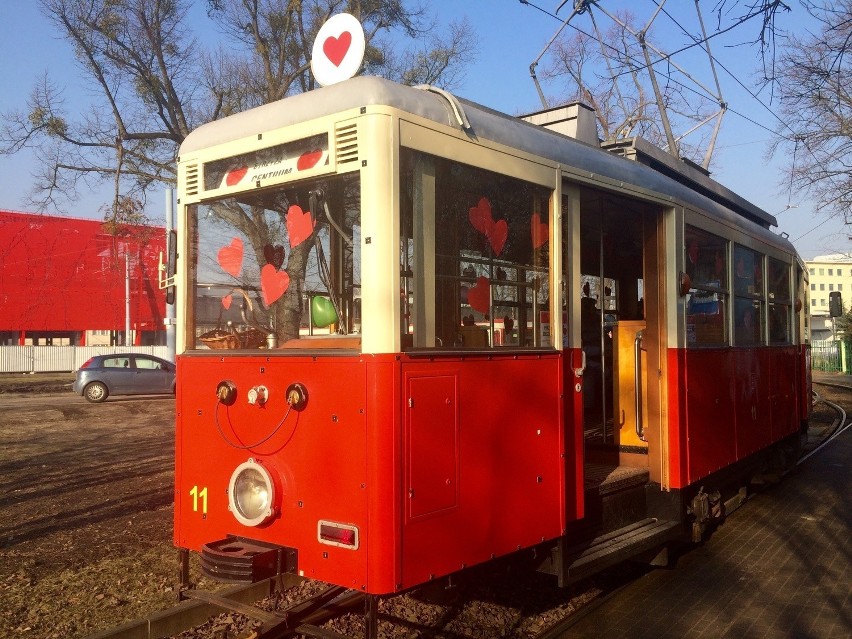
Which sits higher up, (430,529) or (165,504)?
(430,529)

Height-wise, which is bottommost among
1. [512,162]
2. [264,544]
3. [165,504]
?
[165,504]

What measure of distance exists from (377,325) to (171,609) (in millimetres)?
2437

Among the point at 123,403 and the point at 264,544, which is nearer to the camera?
the point at 264,544

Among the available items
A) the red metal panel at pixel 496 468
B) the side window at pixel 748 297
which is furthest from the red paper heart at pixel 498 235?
the side window at pixel 748 297

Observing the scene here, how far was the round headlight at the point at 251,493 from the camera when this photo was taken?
3998 millimetres

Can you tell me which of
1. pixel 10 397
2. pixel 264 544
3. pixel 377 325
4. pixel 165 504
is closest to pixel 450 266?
pixel 377 325

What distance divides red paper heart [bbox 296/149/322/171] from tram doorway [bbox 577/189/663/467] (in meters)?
2.14

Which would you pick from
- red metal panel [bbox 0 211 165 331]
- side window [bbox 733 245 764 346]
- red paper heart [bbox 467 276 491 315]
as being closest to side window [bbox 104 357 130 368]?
red metal panel [bbox 0 211 165 331]

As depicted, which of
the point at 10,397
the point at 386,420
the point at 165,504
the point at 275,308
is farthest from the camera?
the point at 10,397

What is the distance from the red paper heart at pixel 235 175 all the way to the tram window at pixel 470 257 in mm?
1050

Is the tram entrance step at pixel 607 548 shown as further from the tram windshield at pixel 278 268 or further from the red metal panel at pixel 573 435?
the tram windshield at pixel 278 268

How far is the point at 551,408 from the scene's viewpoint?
4.54m

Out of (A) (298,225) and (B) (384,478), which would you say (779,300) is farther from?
(B) (384,478)

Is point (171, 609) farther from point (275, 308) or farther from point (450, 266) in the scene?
point (450, 266)
